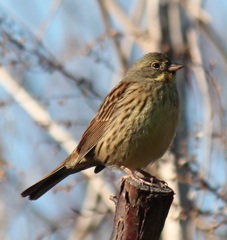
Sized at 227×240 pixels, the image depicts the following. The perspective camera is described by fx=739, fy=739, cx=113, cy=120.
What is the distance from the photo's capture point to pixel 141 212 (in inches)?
132

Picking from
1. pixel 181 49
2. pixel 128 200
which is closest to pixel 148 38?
pixel 181 49

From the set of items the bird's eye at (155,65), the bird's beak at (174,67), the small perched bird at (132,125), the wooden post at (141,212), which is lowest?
the wooden post at (141,212)

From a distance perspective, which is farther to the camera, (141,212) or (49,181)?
(49,181)

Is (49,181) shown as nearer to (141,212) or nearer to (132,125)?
(132,125)

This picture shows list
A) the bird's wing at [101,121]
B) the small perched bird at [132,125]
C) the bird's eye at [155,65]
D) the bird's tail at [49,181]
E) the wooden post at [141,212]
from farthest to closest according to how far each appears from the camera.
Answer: the bird's eye at [155,65]
the bird's wing at [101,121]
the bird's tail at [49,181]
the small perched bird at [132,125]
the wooden post at [141,212]

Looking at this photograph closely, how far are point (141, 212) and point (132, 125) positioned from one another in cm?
151

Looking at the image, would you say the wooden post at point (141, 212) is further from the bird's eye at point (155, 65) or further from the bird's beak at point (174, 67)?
the bird's eye at point (155, 65)

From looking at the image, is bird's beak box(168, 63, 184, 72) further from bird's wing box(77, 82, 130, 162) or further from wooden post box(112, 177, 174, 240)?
wooden post box(112, 177, 174, 240)

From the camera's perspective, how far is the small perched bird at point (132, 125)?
4758 millimetres

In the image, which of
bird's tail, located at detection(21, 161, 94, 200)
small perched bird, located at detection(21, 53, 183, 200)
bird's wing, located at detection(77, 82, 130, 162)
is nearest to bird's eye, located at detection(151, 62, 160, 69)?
small perched bird, located at detection(21, 53, 183, 200)

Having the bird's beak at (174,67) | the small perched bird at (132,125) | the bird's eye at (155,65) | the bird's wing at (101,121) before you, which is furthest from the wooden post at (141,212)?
the bird's eye at (155,65)

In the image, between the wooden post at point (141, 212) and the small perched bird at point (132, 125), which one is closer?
the wooden post at point (141, 212)

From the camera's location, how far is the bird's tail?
4.88 metres

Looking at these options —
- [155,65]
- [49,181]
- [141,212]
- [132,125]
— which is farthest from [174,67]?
[141,212]
